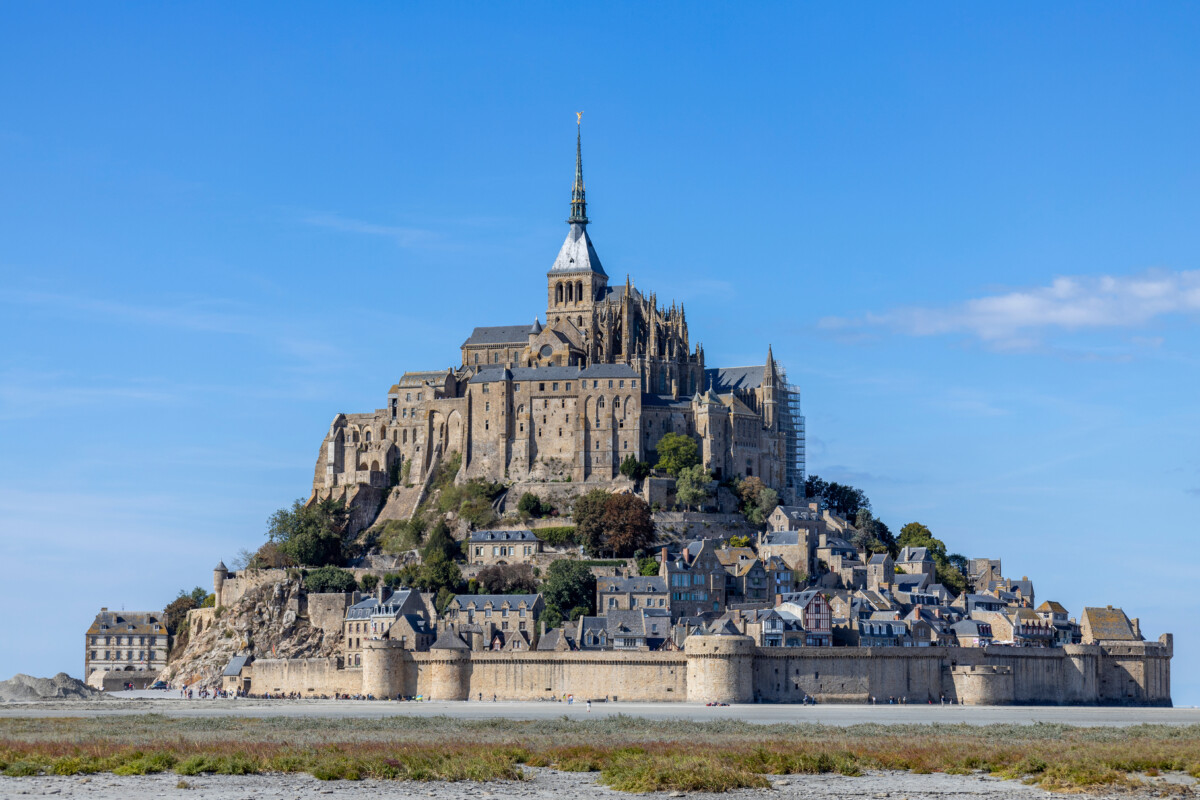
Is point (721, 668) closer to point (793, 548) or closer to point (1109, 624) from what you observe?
point (793, 548)

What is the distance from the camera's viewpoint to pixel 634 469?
119000 millimetres

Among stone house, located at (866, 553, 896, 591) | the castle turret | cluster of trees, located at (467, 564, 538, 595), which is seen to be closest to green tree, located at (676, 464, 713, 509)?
stone house, located at (866, 553, 896, 591)

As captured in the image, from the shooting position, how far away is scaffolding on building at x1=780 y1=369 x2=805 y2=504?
132000 mm

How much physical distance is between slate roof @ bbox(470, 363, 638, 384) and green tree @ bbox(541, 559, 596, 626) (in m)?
22.2

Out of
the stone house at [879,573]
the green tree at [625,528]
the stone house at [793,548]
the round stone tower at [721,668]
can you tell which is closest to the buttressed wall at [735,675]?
the round stone tower at [721,668]

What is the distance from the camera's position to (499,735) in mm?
64125

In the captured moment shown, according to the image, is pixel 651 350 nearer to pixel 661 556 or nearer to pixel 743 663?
pixel 661 556

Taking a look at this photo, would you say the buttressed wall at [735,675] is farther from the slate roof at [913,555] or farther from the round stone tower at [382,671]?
the slate roof at [913,555]

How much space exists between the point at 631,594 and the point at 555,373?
1054 inches

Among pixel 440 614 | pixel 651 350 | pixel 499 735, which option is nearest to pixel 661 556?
pixel 440 614

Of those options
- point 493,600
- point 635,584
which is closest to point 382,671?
point 493,600

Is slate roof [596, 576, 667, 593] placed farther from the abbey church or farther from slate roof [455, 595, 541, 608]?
the abbey church

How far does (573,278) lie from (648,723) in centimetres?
6778

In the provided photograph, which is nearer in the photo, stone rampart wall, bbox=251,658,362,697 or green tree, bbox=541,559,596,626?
stone rampart wall, bbox=251,658,362,697
